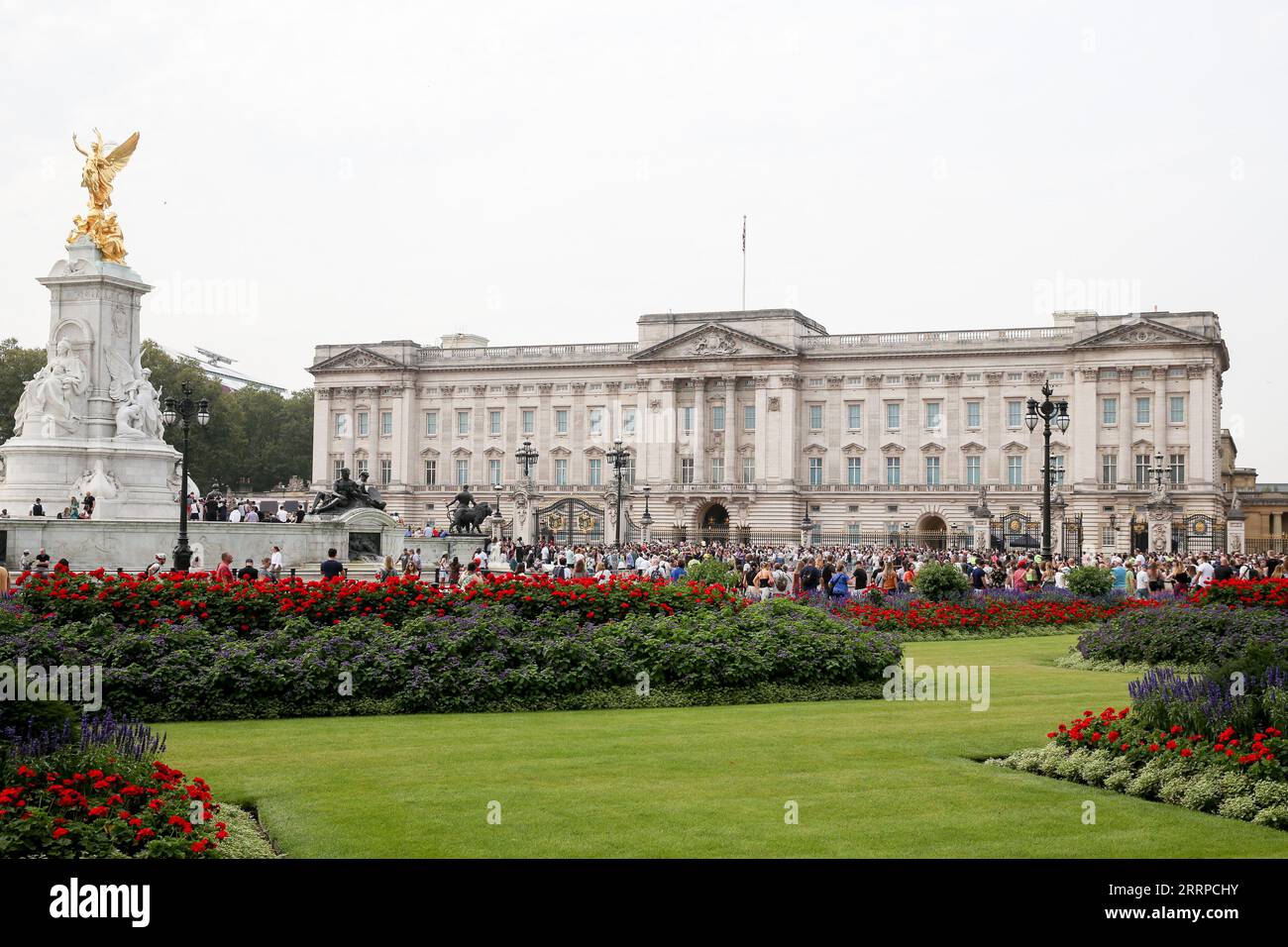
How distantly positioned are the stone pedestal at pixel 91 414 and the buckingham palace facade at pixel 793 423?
38658mm

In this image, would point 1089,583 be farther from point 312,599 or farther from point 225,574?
point 312,599

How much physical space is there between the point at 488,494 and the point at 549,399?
309 inches

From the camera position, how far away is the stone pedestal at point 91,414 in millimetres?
33469

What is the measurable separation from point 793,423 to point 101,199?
183 ft

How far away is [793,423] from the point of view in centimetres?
8581

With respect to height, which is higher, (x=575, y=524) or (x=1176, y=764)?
(x=575, y=524)

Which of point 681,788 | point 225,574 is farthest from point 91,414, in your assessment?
point 681,788

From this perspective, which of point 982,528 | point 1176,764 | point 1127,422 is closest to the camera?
point 1176,764

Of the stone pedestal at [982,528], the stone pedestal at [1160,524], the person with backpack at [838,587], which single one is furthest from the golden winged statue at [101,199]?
the stone pedestal at [1160,524]

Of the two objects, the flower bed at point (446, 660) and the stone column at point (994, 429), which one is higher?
the stone column at point (994, 429)

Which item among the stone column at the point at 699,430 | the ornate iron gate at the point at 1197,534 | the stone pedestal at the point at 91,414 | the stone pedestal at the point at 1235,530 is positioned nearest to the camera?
the stone pedestal at the point at 91,414
